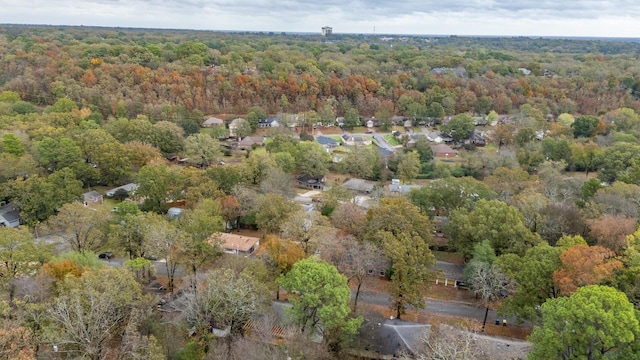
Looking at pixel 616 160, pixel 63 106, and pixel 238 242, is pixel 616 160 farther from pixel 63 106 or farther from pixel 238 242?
pixel 63 106

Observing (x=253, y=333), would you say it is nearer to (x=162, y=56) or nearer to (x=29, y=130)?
(x=29, y=130)

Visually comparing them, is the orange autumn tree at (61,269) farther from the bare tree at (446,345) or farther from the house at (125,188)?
the house at (125,188)

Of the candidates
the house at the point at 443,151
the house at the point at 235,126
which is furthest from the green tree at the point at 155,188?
the house at the point at 443,151

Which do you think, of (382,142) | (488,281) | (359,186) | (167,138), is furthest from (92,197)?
(382,142)

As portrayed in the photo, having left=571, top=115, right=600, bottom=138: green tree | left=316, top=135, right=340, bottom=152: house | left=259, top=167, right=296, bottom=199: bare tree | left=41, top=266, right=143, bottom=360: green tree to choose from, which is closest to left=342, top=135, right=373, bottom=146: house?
left=316, top=135, right=340, bottom=152: house

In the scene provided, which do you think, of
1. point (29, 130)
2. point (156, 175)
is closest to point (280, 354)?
point (156, 175)

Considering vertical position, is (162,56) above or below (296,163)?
above
